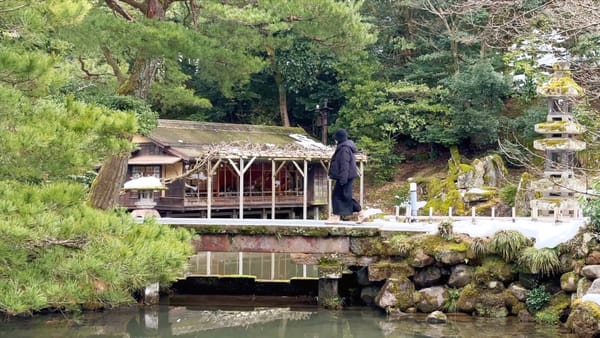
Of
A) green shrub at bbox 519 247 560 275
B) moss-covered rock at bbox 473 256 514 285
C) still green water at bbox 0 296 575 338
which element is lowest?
still green water at bbox 0 296 575 338

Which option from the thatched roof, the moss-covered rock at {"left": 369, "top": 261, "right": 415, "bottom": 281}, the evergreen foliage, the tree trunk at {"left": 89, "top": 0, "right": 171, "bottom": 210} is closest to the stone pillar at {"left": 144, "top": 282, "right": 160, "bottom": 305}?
the tree trunk at {"left": 89, "top": 0, "right": 171, "bottom": 210}

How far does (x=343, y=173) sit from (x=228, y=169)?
12.6m

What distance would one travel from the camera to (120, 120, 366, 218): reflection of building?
21719mm

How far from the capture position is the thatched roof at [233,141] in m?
21.5

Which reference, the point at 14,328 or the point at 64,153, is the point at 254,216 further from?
the point at 64,153

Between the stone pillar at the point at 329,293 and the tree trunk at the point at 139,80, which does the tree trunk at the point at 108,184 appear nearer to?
the tree trunk at the point at 139,80

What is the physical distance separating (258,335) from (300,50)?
63.9ft

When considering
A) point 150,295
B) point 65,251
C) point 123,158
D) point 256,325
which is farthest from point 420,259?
point 65,251

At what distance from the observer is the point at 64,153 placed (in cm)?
578

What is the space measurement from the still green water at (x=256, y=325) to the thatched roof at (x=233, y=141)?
8.96m

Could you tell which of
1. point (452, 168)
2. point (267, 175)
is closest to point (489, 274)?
point (452, 168)

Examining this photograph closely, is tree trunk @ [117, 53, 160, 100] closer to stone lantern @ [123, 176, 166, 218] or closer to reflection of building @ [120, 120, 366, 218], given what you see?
stone lantern @ [123, 176, 166, 218]

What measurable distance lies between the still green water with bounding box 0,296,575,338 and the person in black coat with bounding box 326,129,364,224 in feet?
5.83

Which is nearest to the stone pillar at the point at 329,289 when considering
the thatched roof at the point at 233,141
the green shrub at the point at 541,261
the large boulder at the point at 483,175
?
the green shrub at the point at 541,261
